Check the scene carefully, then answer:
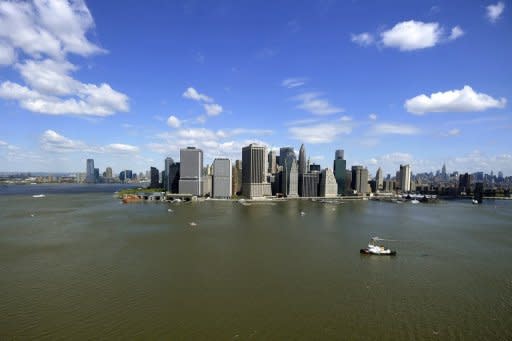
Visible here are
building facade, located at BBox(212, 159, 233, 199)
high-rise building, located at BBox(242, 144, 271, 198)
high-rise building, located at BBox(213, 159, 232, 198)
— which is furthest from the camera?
high-rise building, located at BBox(242, 144, 271, 198)

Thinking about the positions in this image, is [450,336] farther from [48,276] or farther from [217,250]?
[48,276]

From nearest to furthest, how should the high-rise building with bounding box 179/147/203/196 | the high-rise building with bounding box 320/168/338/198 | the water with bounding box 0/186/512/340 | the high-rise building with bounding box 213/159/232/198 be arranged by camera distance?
the water with bounding box 0/186/512/340 → the high-rise building with bounding box 179/147/203/196 → the high-rise building with bounding box 213/159/232/198 → the high-rise building with bounding box 320/168/338/198

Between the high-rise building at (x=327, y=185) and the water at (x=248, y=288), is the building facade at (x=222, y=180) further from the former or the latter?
the water at (x=248, y=288)

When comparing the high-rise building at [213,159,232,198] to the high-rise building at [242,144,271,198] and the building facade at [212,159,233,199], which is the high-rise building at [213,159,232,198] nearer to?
the building facade at [212,159,233,199]

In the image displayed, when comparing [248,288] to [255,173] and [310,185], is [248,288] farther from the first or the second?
[310,185]

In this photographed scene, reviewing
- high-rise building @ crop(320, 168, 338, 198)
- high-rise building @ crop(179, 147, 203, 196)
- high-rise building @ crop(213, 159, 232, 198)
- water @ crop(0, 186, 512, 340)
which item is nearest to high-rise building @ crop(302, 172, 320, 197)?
high-rise building @ crop(320, 168, 338, 198)

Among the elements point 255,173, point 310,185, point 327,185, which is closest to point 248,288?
point 255,173
